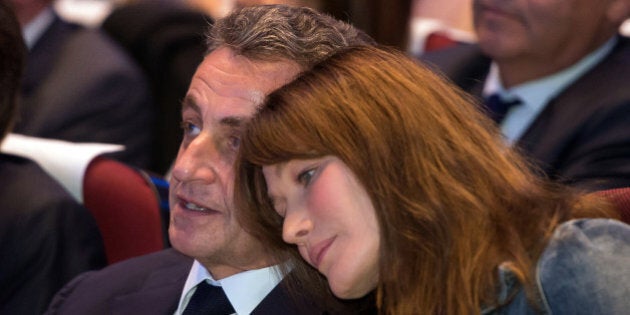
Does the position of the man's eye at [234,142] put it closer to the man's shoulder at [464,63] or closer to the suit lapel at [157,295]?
the suit lapel at [157,295]

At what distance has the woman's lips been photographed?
164cm

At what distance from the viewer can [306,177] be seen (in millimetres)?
1675

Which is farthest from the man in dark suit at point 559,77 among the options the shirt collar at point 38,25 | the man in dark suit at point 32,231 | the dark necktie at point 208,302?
the shirt collar at point 38,25

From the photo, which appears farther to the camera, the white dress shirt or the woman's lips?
the white dress shirt

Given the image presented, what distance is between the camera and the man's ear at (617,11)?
2.63 metres

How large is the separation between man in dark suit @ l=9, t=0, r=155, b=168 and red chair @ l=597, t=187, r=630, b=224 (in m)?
1.68

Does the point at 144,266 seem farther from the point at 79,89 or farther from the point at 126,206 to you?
the point at 79,89

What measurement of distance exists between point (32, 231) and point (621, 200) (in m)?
1.06

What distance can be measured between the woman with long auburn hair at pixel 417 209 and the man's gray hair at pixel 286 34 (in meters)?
0.17

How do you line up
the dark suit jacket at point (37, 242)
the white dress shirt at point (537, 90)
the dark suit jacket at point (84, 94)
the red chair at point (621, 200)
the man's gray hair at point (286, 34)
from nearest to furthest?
the red chair at point (621, 200), the man's gray hair at point (286, 34), the dark suit jacket at point (37, 242), the white dress shirt at point (537, 90), the dark suit jacket at point (84, 94)

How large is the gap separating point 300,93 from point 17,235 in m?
0.79

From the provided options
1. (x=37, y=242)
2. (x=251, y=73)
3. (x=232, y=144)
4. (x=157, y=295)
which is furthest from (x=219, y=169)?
(x=37, y=242)

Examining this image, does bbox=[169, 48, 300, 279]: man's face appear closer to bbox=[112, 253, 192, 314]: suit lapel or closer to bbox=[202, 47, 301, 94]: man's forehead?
bbox=[202, 47, 301, 94]: man's forehead

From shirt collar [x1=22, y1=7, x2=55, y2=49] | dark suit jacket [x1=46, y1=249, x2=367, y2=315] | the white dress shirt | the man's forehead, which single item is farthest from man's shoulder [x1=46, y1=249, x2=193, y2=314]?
shirt collar [x1=22, y1=7, x2=55, y2=49]
